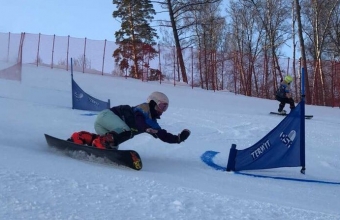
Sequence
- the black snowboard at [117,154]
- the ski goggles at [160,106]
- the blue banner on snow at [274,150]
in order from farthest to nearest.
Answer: the ski goggles at [160,106] → the blue banner on snow at [274,150] → the black snowboard at [117,154]

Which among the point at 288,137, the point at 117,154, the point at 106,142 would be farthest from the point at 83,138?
the point at 288,137

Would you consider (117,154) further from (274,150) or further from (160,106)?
(274,150)

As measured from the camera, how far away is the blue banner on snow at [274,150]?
6.59 metres

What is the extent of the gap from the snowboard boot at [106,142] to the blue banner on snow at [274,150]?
1.55 metres

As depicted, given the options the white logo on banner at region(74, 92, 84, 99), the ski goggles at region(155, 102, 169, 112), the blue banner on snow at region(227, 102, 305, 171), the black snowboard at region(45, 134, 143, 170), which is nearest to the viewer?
the black snowboard at region(45, 134, 143, 170)

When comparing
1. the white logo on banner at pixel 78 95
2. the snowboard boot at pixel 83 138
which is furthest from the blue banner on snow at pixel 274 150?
the white logo on banner at pixel 78 95

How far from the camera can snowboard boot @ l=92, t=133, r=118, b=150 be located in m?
6.62

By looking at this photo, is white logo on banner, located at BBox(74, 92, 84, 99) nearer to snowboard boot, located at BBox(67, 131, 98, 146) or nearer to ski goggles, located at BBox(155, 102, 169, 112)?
snowboard boot, located at BBox(67, 131, 98, 146)

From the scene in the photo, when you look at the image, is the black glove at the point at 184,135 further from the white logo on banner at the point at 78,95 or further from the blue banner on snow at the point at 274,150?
the white logo on banner at the point at 78,95

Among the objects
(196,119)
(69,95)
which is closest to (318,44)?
(69,95)

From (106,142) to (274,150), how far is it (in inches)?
87.0

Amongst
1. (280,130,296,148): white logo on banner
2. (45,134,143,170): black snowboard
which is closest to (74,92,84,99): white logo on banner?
(45,134,143,170): black snowboard

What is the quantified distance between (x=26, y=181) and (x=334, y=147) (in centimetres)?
668

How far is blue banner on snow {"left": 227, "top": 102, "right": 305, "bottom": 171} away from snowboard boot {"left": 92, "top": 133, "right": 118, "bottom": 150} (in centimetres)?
155
